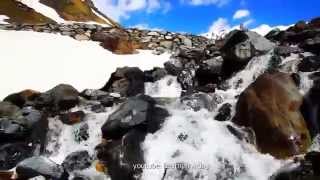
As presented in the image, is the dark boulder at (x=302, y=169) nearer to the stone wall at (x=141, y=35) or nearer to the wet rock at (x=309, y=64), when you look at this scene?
the wet rock at (x=309, y=64)

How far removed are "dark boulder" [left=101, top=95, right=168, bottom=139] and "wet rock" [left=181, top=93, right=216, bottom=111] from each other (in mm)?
1360

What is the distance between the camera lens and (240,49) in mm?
22734

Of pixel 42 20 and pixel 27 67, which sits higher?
pixel 42 20

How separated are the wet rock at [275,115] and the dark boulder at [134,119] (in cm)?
277

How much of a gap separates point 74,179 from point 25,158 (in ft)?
8.41

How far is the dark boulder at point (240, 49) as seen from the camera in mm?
22547

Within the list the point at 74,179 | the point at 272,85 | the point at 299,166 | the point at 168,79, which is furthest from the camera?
the point at 168,79

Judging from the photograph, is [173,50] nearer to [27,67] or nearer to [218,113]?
[27,67]

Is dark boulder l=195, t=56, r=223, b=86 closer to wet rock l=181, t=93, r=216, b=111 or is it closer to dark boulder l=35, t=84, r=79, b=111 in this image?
wet rock l=181, t=93, r=216, b=111

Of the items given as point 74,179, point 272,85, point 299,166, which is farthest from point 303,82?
point 74,179

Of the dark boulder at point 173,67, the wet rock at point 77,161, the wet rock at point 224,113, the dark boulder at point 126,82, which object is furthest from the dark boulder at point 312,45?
the wet rock at point 77,161

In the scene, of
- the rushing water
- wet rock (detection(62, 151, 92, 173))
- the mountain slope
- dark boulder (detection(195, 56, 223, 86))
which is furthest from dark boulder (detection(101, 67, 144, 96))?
the mountain slope

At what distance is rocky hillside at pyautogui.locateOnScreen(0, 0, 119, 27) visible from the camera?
180 feet

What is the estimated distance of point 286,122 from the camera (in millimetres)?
15820
